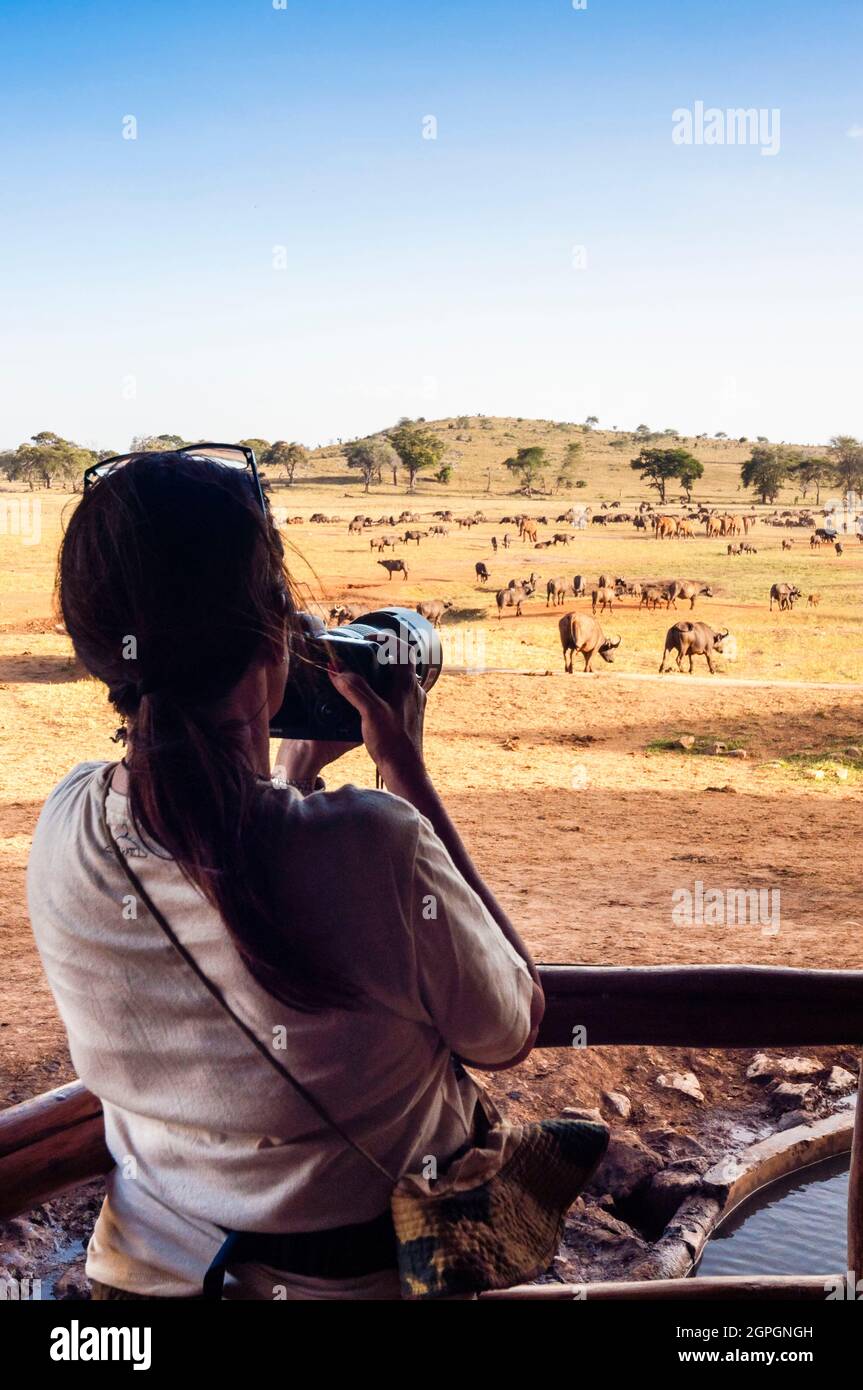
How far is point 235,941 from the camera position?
0.89 metres

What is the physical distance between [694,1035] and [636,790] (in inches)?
328

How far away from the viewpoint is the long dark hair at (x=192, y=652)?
88 cm

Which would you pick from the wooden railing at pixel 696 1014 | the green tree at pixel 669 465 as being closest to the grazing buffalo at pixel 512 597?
the wooden railing at pixel 696 1014

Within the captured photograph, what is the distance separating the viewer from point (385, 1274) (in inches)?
38.4

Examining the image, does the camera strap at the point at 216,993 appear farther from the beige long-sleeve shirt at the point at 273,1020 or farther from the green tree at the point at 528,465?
the green tree at the point at 528,465

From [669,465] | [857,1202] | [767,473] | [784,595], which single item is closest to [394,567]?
[784,595]

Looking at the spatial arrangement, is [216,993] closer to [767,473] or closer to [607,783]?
[607,783]

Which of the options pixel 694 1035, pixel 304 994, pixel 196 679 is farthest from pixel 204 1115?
pixel 694 1035

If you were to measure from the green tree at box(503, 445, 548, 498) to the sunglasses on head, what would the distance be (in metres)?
50.0

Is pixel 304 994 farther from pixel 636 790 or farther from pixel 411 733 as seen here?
pixel 636 790

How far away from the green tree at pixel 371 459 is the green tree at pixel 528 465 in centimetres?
468

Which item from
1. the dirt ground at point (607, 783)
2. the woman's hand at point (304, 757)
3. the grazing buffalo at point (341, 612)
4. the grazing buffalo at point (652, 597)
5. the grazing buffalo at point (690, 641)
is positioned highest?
the woman's hand at point (304, 757)

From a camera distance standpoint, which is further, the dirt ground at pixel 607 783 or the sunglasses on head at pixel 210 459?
the dirt ground at pixel 607 783

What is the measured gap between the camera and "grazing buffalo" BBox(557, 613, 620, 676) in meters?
14.6
